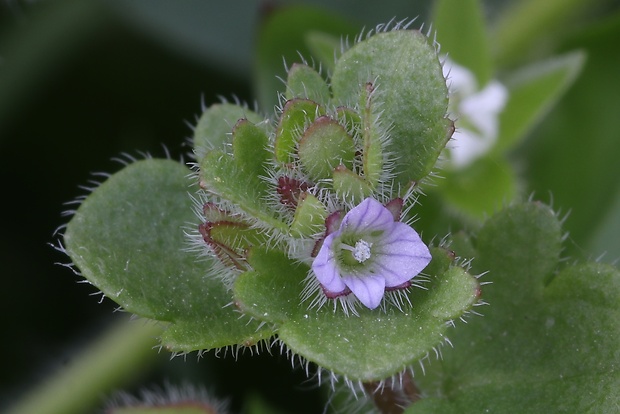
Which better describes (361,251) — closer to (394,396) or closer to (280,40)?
(394,396)

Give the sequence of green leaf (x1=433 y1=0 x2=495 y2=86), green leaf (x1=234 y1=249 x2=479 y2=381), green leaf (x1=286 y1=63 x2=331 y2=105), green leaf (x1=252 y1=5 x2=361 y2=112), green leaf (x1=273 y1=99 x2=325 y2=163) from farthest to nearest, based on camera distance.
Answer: green leaf (x1=252 y1=5 x2=361 y2=112), green leaf (x1=433 y1=0 x2=495 y2=86), green leaf (x1=286 y1=63 x2=331 y2=105), green leaf (x1=273 y1=99 x2=325 y2=163), green leaf (x1=234 y1=249 x2=479 y2=381)

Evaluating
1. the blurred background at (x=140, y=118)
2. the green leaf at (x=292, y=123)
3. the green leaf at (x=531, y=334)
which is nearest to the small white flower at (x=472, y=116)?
the blurred background at (x=140, y=118)

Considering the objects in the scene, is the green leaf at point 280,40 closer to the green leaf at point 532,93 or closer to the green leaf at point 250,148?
the green leaf at point 532,93

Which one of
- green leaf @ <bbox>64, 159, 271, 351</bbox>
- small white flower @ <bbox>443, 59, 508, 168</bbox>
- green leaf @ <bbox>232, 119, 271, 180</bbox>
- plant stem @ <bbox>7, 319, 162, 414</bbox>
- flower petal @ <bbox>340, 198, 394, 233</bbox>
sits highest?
small white flower @ <bbox>443, 59, 508, 168</bbox>

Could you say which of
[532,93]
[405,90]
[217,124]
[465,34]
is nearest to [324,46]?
[465,34]

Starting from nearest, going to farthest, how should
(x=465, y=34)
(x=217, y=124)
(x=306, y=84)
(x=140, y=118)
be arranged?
1. (x=306, y=84)
2. (x=217, y=124)
3. (x=465, y=34)
4. (x=140, y=118)

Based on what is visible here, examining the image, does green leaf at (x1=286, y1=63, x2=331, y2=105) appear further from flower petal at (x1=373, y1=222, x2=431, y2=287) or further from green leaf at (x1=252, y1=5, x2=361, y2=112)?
green leaf at (x1=252, y1=5, x2=361, y2=112)

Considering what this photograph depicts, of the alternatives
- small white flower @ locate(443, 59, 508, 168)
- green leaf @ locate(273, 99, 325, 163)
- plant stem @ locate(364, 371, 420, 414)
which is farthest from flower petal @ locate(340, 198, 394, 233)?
small white flower @ locate(443, 59, 508, 168)
